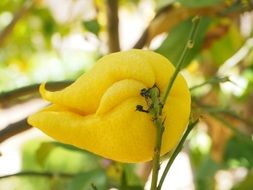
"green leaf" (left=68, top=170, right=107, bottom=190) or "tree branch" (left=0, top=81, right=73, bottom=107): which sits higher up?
"tree branch" (left=0, top=81, right=73, bottom=107)

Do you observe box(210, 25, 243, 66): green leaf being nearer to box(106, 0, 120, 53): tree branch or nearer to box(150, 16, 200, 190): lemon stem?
box(106, 0, 120, 53): tree branch

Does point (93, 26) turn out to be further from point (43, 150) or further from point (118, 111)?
point (118, 111)

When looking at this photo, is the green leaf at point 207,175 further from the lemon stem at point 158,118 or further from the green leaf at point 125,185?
the lemon stem at point 158,118

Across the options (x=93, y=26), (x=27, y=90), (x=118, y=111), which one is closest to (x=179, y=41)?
(x=93, y=26)

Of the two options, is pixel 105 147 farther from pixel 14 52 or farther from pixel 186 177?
pixel 186 177

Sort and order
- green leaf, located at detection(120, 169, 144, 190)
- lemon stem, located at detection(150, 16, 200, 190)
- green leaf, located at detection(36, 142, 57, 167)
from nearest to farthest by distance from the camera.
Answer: lemon stem, located at detection(150, 16, 200, 190) < green leaf, located at detection(120, 169, 144, 190) < green leaf, located at detection(36, 142, 57, 167)

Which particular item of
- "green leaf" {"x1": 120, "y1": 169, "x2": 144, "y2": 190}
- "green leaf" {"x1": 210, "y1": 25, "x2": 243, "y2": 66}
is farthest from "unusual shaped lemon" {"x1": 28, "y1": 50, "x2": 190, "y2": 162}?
"green leaf" {"x1": 210, "y1": 25, "x2": 243, "y2": 66}
